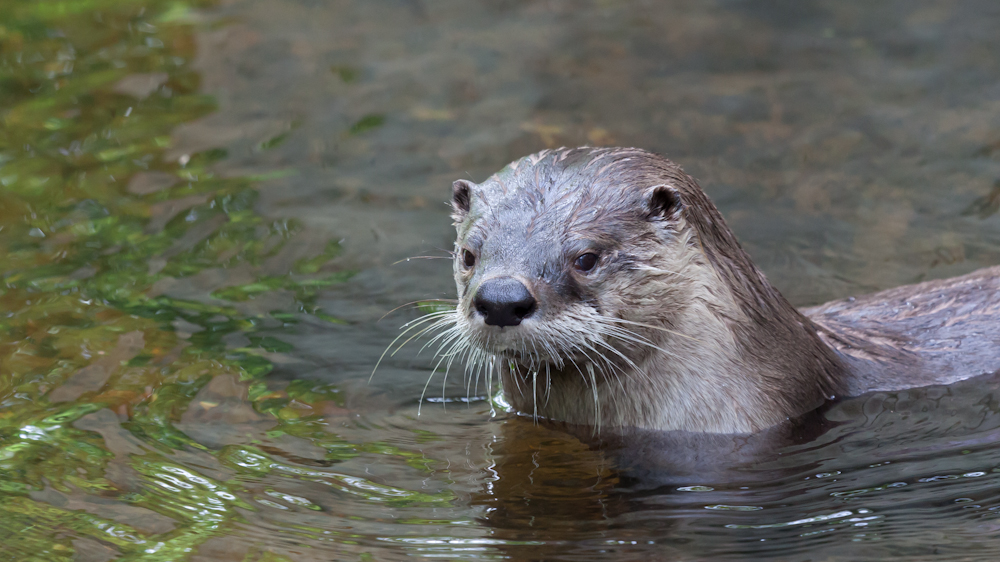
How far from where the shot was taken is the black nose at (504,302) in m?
3.28

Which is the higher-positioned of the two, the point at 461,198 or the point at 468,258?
the point at 461,198

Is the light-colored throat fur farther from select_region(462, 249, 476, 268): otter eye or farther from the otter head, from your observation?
select_region(462, 249, 476, 268): otter eye

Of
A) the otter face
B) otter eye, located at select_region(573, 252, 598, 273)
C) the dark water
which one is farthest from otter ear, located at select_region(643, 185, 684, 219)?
the dark water

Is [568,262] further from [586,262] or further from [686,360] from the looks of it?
[686,360]

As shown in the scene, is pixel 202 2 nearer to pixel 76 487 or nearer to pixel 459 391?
pixel 459 391

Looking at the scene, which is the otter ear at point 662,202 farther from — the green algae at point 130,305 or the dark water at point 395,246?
the green algae at point 130,305

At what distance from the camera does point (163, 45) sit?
786cm

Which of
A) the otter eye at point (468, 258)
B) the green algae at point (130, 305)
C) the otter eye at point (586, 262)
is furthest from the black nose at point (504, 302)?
the green algae at point (130, 305)

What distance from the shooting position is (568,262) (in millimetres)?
3490

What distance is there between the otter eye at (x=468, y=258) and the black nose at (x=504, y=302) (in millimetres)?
371

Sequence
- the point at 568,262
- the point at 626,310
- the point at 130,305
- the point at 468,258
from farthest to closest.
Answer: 1. the point at 130,305
2. the point at 468,258
3. the point at 626,310
4. the point at 568,262

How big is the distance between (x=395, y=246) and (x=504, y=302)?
8.61 feet

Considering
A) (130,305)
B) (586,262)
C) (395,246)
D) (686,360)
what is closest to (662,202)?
(586,262)

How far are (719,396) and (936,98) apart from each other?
4191mm
